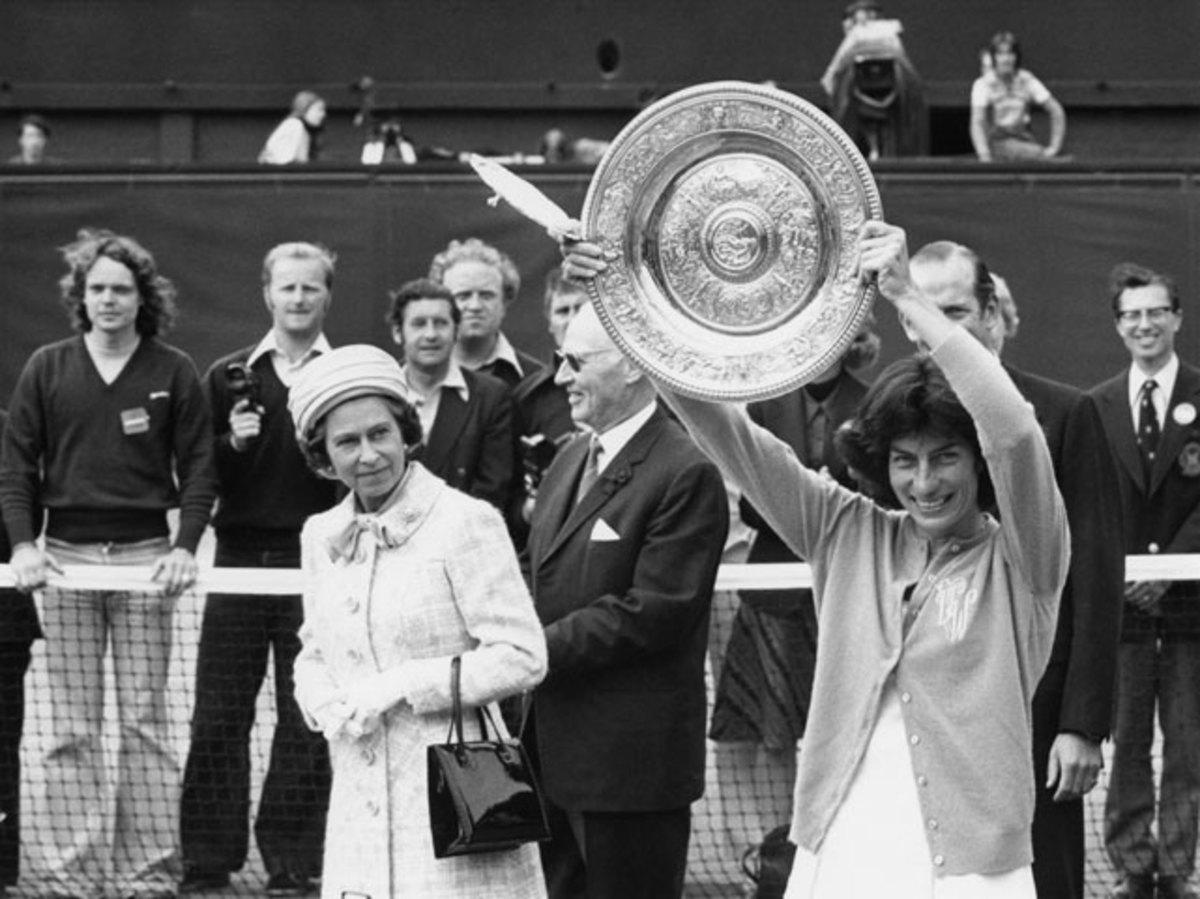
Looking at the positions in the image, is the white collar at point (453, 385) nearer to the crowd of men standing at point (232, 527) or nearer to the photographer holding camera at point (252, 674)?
the crowd of men standing at point (232, 527)

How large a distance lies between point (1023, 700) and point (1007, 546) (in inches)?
11.3

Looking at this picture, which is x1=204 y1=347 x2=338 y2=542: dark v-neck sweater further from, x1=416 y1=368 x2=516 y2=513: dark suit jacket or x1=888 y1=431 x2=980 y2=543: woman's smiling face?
x1=888 y1=431 x2=980 y2=543: woman's smiling face

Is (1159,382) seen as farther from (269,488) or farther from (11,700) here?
(11,700)

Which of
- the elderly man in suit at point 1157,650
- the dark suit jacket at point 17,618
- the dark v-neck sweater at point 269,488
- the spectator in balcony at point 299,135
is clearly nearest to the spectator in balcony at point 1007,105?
the spectator in balcony at point 299,135

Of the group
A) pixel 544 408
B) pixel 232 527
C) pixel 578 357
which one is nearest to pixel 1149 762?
pixel 544 408

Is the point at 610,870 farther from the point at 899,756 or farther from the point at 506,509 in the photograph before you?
the point at 506,509

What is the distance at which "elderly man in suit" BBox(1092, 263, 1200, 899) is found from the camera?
25.7ft

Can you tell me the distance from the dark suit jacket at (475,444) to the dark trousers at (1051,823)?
9.38ft

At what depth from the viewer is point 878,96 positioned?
14445mm

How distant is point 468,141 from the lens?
651 inches

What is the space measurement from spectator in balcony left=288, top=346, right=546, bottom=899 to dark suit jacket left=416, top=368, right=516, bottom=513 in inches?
112

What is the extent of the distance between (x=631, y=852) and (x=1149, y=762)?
247 centimetres

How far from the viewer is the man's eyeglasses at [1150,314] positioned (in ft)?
28.2

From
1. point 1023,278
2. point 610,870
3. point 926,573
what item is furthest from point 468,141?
point 926,573
